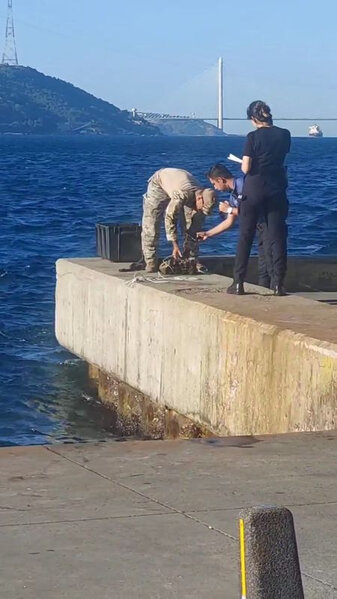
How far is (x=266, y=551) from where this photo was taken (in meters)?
3.08

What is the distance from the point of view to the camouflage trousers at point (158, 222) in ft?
34.6

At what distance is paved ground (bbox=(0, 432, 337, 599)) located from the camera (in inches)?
172

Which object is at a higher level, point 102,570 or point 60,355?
point 102,570

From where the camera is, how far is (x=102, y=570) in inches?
176

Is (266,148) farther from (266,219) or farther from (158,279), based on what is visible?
(158,279)

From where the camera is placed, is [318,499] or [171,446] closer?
[318,499]

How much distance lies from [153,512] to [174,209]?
207 inches

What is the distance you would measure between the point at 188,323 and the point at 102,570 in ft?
14.7

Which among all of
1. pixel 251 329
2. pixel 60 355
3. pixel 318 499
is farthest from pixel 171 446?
pixel 60 355

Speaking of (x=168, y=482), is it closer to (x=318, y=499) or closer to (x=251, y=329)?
(x=318, y=499)

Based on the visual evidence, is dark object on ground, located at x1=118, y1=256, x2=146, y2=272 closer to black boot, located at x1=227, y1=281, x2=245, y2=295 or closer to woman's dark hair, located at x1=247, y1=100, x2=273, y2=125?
black boot, located at x1=227, y1=281, x2=245, y2=295

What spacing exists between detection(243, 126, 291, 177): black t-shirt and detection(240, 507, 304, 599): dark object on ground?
20.3 ft

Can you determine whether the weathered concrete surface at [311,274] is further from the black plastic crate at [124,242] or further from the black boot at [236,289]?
the black boot at [236,289]

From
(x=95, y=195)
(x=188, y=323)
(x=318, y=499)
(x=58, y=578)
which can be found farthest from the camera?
(x=95, y=195)
